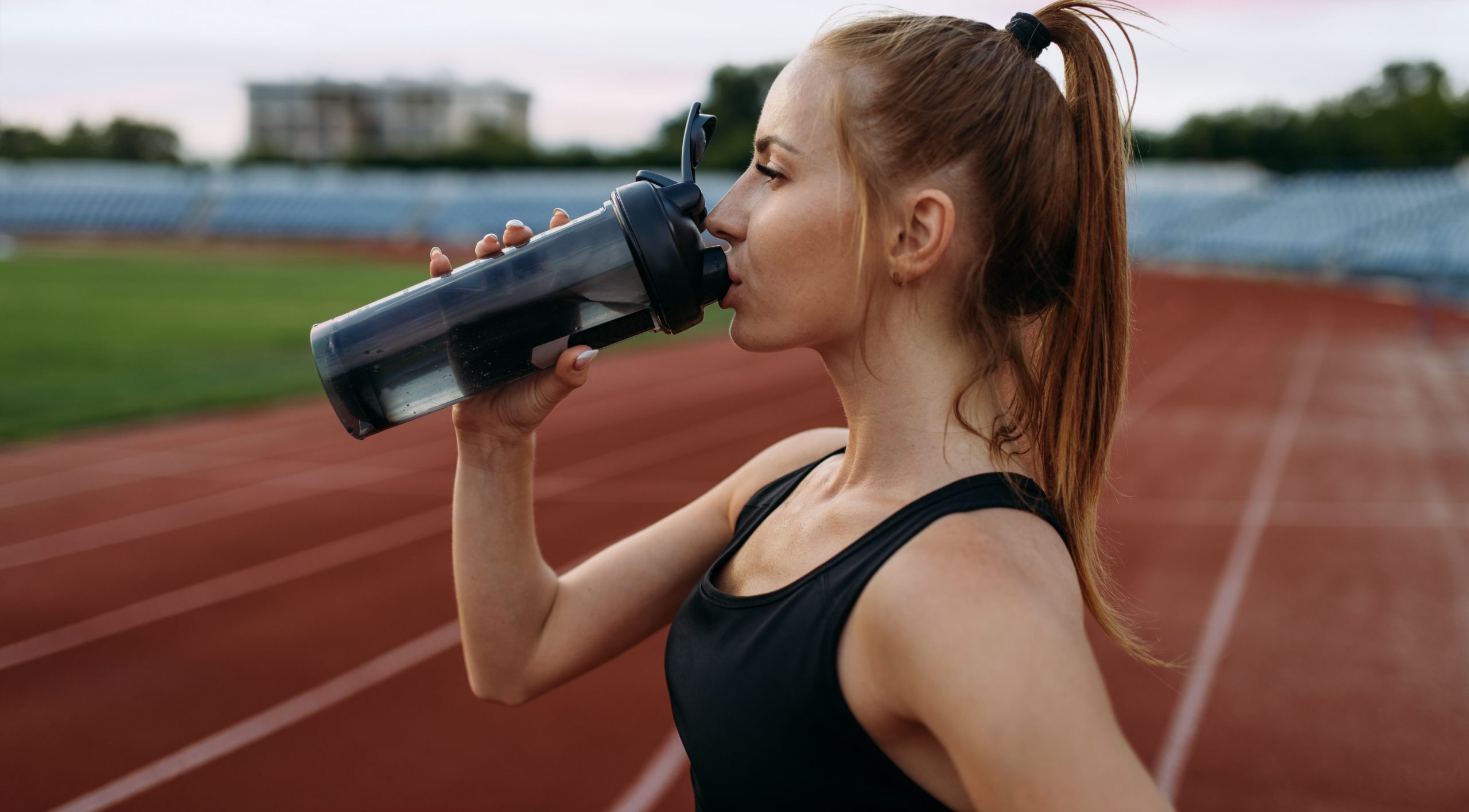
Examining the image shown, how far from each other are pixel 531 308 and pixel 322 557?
5187mm

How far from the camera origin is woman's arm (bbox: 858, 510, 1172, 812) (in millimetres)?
956

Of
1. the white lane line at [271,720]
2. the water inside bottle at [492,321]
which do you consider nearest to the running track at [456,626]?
the white lane line at [271,720]

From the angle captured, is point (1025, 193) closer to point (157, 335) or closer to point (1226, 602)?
point (1226, 602)

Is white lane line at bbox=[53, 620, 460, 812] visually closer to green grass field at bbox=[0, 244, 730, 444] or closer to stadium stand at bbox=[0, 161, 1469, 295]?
green grass field at bbox=[0, 244, 730, 444]

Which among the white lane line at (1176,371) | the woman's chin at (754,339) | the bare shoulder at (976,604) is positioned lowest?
the white lane line at (1176,371)

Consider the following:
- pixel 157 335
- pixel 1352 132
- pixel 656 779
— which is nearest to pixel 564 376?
pixel 656 779

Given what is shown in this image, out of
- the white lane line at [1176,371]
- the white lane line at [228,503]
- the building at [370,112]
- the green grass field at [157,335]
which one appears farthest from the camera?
the building at [370,112]

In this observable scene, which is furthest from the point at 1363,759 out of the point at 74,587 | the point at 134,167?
the point at 134,167

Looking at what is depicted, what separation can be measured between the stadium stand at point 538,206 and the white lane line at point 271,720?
29911mm

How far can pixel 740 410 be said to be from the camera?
11062 mm

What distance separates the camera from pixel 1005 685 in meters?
0.96

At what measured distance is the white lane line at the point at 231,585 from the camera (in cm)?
486

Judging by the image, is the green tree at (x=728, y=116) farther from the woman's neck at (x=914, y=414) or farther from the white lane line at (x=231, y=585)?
the woman's neck at (x=914, y=414)

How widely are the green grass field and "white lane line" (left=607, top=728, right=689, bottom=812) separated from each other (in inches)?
238
